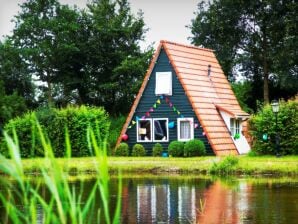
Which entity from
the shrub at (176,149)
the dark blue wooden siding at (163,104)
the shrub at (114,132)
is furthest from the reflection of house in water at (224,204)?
the shrub at (114,132)

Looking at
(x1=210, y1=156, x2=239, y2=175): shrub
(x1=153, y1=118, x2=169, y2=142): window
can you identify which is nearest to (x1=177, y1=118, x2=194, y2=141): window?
(x1=153, y1=118, x2=169, y2=142): window

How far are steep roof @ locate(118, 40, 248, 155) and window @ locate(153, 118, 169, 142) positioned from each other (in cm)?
137

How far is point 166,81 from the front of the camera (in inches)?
1335

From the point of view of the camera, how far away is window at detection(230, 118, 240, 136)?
3537 centimetres

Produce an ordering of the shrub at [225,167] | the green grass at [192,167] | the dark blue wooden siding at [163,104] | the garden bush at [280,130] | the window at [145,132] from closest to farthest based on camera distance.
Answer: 1. the green grass at [192,167]
2. the shrub at [225,167]
3. the garden bush at [280,130]
4. the dark blue wooden siding at [163,104]
5. the window at [145,132]

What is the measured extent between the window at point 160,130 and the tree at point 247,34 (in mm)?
12201

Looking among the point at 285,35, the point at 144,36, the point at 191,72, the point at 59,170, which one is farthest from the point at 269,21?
the point at 59,170

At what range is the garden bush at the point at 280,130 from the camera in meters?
29.6

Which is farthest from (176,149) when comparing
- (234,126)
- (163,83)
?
(234,126)

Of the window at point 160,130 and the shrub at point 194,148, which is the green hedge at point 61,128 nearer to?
the window at point 160,130

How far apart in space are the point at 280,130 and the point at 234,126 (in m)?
6.03

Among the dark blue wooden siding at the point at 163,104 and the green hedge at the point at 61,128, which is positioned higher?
the dark blue wooden siding at the point at 163,104

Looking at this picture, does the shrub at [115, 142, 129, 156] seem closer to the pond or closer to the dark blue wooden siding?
the dark blue wooden siding

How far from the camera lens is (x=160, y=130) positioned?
34.0 m
